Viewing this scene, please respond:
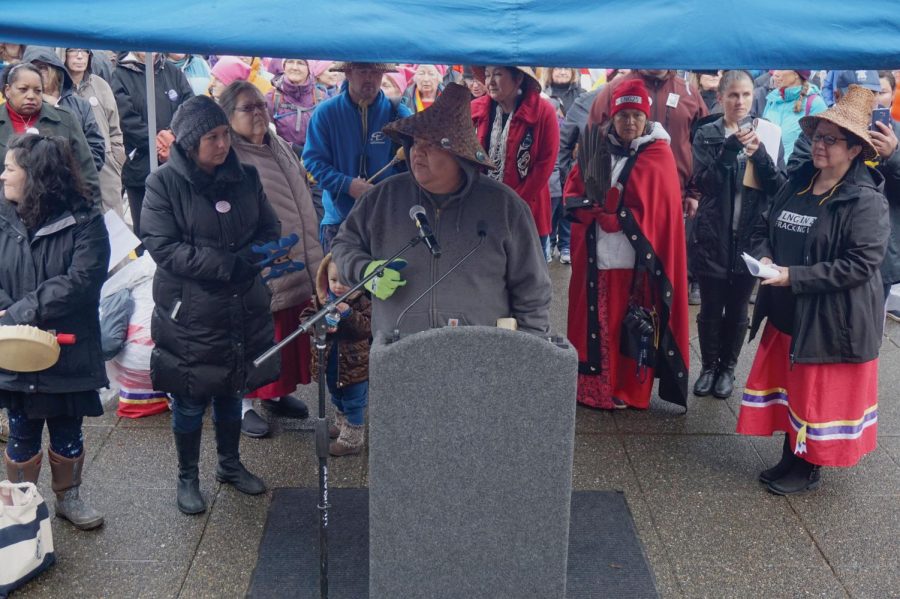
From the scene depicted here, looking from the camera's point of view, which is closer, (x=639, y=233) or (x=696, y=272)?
(x=639, y=233)

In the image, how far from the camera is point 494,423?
282 cm

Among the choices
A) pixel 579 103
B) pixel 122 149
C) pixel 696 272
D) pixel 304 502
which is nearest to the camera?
pixel 304 502

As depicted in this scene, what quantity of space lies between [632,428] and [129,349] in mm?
2787

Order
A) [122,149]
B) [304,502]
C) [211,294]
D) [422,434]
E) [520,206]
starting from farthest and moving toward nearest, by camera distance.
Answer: [122,149] → [304,502] → [211,294] → [520,206] → [422,434]

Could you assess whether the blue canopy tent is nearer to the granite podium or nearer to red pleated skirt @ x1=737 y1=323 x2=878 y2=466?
the granite podium

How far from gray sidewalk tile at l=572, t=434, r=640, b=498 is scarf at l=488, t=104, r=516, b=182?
1.50m

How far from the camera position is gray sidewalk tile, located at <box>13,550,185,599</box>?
355cm

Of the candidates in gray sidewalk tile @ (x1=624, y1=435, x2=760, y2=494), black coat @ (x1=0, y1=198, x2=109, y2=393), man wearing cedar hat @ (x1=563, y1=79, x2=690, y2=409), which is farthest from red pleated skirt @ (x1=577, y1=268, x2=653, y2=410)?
black coat @ (x1=0, y1=198, x2=109, y2=393)

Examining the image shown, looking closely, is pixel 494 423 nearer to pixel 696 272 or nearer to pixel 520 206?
pixel 520 206

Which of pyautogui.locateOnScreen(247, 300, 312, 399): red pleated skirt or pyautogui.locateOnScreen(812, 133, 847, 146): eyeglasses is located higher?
pyautogui.locateOnScreen(812, 133, 847, 146): eyeglasses

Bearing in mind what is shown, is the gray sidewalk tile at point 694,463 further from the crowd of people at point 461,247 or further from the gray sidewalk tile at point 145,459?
the gray sidewalk tile at point 145,459

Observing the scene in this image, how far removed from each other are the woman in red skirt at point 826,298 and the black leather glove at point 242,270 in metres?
2.30

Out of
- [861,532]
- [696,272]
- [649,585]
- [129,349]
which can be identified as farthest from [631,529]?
[129,349]

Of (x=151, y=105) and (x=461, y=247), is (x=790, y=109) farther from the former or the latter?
(x=151, y=105)
